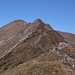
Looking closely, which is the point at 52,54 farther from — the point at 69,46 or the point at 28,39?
the point at 28,39

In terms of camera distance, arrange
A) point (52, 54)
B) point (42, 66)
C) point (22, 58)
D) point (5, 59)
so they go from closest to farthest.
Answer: point (42, 66) < point (52, 54) < point (22, 58) < point (5, 59)

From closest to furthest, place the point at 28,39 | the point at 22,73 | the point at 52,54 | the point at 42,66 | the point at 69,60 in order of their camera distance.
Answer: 1. the point at 22,73
2. the point at 42,66
3. the point at 69,60
4. the point at 52,54
5. the point at 28,39

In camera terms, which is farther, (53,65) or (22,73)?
(53,65)

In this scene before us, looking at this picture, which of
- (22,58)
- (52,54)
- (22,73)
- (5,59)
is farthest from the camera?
(5,59)

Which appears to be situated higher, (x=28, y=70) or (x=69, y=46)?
(x=69, y=46)

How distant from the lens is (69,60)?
51.6 m

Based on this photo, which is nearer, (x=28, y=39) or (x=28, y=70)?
(x=28, y=70)

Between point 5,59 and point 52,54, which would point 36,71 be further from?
point 5,59

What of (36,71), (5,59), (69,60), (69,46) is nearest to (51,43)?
(69,46)

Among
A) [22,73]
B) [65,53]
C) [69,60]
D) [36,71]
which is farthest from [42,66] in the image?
[65,53]

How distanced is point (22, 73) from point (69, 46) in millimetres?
32491

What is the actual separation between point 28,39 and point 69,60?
31.8m

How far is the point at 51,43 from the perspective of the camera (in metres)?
68.8

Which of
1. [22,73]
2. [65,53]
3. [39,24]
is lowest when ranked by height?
[22,73]
